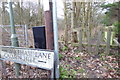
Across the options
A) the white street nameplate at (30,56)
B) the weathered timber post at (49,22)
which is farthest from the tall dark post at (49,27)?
the white street nameplate at (30,56)

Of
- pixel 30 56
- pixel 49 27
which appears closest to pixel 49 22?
pixel 49 27

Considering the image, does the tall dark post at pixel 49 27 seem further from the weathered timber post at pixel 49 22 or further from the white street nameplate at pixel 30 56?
the white street nameplate at pixel 30 56

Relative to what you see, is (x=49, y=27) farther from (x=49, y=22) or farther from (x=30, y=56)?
(x=30, y=56)

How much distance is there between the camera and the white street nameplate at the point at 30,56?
2337 mm

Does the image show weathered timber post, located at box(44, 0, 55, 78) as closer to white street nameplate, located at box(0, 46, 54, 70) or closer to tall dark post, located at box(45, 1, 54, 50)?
tall dark post, located at box(45, 1, 54, 50)

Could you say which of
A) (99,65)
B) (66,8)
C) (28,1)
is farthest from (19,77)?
(28,1)

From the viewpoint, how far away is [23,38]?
5.57m

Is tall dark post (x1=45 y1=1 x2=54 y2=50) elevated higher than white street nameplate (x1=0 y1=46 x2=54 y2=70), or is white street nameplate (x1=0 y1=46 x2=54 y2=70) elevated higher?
tall dark post (x1=45 y1=1 x2=54 y2=50)

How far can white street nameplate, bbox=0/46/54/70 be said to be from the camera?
2337 millimetres

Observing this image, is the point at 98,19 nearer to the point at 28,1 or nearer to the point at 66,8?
the point at 66,8

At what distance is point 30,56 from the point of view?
2547 millimetres

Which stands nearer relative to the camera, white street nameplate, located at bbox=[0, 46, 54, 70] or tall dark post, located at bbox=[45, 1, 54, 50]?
white street nameplate, located at bbox=[0, 46, 54, 70]

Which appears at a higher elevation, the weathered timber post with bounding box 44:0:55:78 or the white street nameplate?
the weathered timber post with bounding box 44:0:55:78

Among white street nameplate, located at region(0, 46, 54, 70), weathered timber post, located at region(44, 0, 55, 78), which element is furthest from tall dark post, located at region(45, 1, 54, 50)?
white street nameplate, located at region(0, 46, 54, 70)
